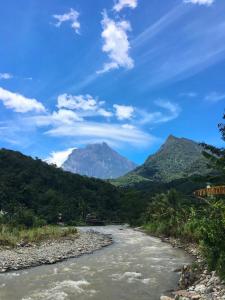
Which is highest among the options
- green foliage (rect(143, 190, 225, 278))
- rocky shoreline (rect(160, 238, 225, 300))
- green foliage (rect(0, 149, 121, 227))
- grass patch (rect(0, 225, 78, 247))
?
green foliage (rect(0, 149, 121, 227))

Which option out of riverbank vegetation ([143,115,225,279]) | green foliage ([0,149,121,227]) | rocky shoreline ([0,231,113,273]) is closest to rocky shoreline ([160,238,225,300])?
riverbank vegetation ([143,115,225,279])

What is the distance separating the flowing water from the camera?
20.3 metres

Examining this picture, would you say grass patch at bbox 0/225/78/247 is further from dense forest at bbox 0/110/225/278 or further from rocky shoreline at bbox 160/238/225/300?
rocky shoreline at bbox 160/238/225/300

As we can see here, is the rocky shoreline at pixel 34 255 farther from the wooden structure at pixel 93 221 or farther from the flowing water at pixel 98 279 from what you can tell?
the wooden structure at pixel 93 221

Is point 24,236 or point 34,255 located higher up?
point 24,236

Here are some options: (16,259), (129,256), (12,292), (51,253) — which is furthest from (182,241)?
(12,292)

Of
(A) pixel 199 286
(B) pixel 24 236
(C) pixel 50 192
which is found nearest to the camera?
(A) pixel 199 286

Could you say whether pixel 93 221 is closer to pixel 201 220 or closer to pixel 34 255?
pixel 34 255

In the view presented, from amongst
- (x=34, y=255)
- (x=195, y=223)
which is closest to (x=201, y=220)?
(x=195, y=223)

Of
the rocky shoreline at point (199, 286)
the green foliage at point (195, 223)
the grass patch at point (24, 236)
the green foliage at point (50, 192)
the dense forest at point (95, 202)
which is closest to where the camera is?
the rocky shoreline at point (199, 286)

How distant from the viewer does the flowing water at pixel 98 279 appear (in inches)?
798

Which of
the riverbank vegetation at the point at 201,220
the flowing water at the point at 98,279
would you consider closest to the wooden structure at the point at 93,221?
the riverbank vegetation at the point at 201,220

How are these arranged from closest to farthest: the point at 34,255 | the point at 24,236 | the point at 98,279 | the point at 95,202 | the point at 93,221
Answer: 1. the point at 98,279
2. the point at 34,255
3. the point at 24,236
4. the point at 93,221
5. the point at 95,202

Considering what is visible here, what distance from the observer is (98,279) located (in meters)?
24.3
